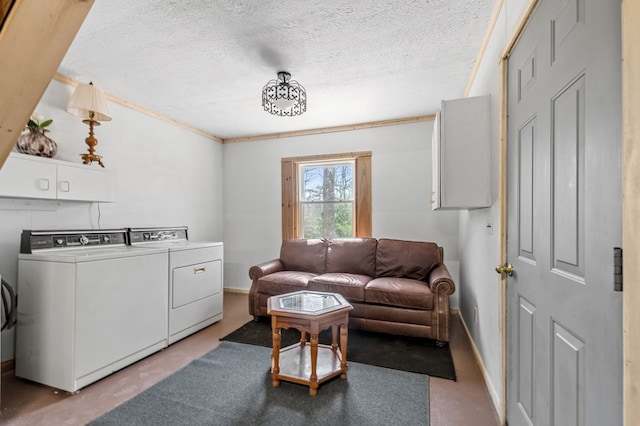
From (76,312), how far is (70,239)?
0.86m

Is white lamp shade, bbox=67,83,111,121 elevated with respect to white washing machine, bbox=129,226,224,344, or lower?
elevated

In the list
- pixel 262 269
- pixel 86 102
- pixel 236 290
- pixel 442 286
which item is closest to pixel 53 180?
pixel 86 102

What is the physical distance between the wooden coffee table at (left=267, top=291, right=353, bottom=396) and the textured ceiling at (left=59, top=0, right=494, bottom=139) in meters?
1.91

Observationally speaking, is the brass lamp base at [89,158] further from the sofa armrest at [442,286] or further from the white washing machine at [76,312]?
the sofa armrest at [442,286]

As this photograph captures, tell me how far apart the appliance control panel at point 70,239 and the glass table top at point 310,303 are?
183 centimetres

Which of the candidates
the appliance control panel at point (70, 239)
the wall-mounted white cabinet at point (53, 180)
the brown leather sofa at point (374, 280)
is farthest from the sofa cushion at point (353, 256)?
the wall-mounted white cabinet at point (53, 180)

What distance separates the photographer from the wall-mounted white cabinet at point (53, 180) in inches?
81.7

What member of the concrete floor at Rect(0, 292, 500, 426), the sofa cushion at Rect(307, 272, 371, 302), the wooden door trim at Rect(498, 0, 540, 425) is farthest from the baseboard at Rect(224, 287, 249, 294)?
the wooden door trim at Rect(498, 0, 540, 425)

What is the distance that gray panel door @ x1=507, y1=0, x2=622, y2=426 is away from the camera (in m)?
0.81

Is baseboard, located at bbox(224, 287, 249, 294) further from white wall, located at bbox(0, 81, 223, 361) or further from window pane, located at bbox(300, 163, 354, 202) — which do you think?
window pane, located at bbox(300, 163, 354, 202)

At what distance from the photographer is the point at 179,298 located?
2.85 metres

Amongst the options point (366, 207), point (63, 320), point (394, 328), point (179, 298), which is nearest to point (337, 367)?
point (394, 328)

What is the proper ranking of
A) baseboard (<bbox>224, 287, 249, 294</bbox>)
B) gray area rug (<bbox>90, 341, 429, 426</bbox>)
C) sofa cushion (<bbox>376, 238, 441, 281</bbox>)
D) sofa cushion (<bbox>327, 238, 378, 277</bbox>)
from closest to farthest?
gray area rug (<bbox>90, 341, 429, 426</bbox>)
sofa cushion (<bbox>376, 238, 441, 281</bbox>)
sofa cushion (<bbox>327, 238, 378, 277</bbox>)
baseboard (<bbox>224, 287, 249, 294</bbox>)

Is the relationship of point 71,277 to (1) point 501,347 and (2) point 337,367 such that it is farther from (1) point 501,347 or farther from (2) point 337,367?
(1) point 501,347
